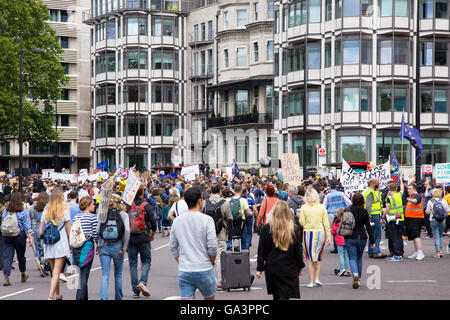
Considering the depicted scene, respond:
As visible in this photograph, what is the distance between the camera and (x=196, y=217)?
881 cm

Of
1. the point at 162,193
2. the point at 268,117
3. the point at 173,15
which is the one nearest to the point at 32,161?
the point at 173,15

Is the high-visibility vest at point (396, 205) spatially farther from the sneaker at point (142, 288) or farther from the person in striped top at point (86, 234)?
the person in striped top at point (86, 234)

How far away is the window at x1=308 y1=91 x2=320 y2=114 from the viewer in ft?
190

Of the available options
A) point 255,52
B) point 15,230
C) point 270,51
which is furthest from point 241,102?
point 15,230

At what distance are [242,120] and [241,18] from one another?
10.4 metres

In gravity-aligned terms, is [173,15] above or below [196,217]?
above

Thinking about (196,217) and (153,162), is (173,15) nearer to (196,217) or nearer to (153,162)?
(153,162)

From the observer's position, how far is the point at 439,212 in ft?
62.9

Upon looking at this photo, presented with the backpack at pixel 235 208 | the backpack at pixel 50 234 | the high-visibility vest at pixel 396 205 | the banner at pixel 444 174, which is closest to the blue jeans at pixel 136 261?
the backpack at pixel 50 234

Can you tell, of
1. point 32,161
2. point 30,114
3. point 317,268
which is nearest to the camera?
point 317,268

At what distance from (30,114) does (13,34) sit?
5.17 metres

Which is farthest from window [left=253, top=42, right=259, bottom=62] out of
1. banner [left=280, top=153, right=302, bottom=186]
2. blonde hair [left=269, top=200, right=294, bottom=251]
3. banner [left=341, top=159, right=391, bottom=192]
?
blonde hair [left=269, top=200, right=294, bottom=251]

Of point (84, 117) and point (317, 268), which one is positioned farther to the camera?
point (84, 117)

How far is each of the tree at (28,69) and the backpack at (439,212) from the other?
32.6 m
